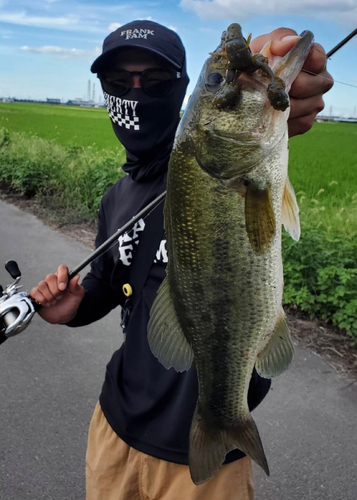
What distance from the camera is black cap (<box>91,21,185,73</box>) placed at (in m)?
2.00

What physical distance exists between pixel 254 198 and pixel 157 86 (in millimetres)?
1068

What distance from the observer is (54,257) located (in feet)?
22.8

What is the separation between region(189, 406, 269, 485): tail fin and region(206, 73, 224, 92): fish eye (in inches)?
38.9

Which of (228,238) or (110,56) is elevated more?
(110,56)

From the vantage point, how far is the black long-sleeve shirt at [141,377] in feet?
6.22

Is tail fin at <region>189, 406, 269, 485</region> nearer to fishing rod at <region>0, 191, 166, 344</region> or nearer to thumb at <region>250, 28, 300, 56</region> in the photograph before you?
fishing rod at <region>0, 191, 166, 344</region>

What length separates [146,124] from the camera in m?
2.18

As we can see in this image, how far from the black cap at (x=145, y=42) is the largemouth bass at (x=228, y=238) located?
0.79 metres

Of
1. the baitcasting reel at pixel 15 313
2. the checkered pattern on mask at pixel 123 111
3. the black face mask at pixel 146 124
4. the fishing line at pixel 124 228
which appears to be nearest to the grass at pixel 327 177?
the black face mask at pixel 146 124

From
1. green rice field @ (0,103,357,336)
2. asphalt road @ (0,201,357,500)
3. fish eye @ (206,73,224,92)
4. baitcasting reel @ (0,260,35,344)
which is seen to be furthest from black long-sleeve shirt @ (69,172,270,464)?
green rice field @ (0,103,357,336)

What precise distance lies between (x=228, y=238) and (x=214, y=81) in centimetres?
40

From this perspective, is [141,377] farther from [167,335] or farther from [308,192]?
[308,192]

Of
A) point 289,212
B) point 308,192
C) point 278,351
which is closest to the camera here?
point 289,212

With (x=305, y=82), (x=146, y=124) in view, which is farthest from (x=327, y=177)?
(x=305, y=82)
